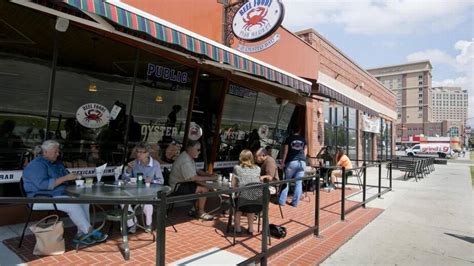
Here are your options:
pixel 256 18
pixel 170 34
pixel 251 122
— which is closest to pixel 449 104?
pixel 251 122

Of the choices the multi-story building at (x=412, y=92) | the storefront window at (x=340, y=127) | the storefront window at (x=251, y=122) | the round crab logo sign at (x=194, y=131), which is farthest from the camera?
the multi-story building at (x=412, y=92)

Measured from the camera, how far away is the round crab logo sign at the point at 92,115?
623 centimetres

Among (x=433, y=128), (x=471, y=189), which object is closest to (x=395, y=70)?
(x=433, y=128)

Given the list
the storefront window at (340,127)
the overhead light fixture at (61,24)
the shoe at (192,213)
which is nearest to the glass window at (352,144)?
the storefront window at (340,127)

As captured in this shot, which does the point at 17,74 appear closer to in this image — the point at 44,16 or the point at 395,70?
the point at 44,16

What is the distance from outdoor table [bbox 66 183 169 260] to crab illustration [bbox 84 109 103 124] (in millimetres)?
1845

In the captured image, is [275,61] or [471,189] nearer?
[275,61]

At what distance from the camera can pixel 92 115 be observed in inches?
251

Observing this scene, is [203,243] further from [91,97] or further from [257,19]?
[257,19]

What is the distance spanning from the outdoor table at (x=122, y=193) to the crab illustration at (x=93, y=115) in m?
1.84

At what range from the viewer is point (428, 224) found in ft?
23.4

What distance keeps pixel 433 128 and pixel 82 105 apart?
10549cm

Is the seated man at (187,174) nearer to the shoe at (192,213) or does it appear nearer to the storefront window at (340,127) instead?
the shoe at (192,213)

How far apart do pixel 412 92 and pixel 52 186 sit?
10765 cm
